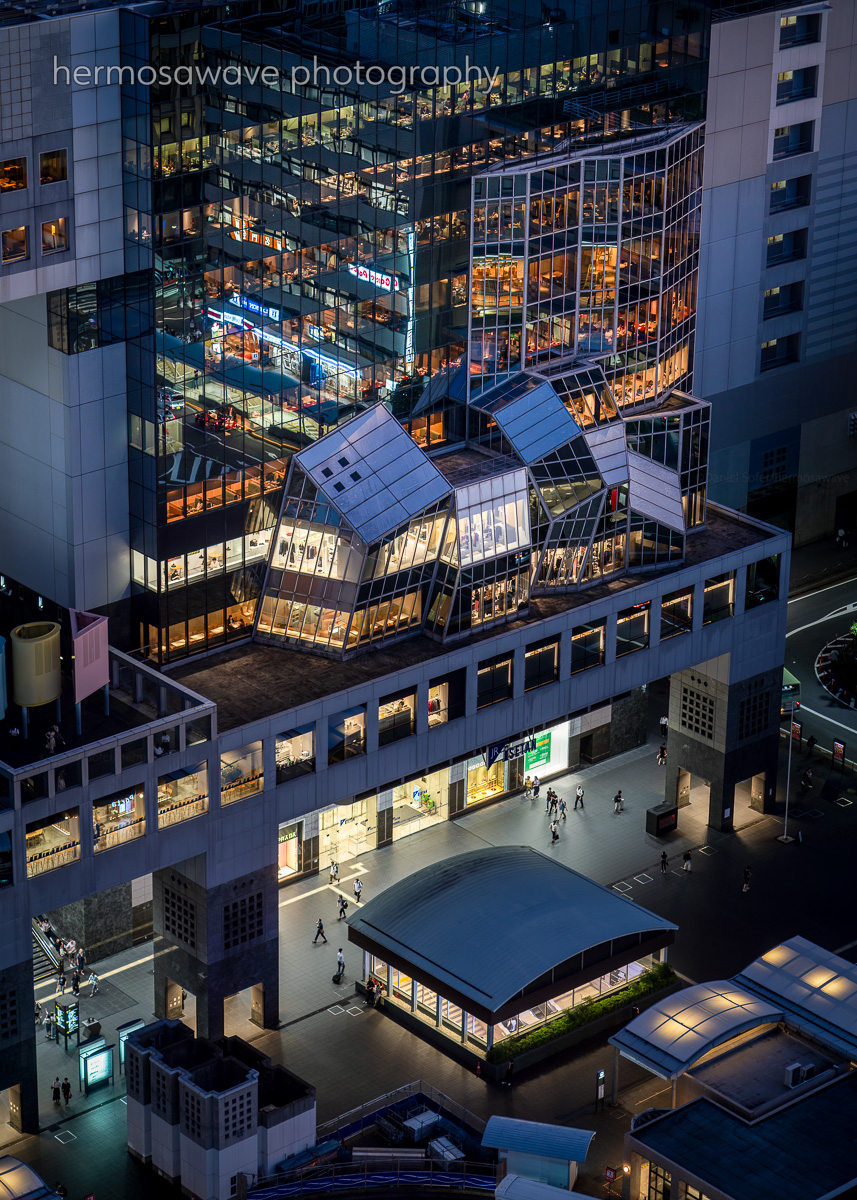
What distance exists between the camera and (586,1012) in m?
120

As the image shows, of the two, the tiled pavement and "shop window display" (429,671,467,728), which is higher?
"shop window display" (429,671,467,728)

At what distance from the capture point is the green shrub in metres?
118

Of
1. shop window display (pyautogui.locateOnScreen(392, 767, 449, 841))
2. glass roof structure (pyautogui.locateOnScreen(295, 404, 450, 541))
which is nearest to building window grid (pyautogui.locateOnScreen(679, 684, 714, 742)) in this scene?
shop window display (pyautogui.locateOnScreen(392, 767, 449, 841))

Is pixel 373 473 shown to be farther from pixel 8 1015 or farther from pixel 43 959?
pixel 8 1015

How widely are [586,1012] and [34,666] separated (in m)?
36.1

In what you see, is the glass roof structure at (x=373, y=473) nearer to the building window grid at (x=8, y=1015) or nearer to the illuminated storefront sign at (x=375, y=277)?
the illuminated storefront sign at (x=375, y=277)

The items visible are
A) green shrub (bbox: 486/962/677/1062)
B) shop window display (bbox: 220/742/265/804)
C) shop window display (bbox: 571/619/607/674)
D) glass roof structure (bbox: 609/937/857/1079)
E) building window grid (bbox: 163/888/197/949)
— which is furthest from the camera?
shop window display (bbox: 571/619/607/674)

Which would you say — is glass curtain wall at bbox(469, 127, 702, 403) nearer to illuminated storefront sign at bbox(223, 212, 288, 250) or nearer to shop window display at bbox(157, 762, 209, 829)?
illuminated storefront sign at bbox(223, 212, 288, 250)

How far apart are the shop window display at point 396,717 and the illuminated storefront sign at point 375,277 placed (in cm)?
2289

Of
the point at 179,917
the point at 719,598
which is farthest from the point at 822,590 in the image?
the point at 179,917

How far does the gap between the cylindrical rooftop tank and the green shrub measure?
3080 cm

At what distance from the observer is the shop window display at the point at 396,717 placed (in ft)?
400

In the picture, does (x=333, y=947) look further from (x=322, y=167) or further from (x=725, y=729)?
(x=322, y=167)

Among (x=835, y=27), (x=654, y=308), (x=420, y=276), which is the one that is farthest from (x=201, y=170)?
(x=835, y=27)
